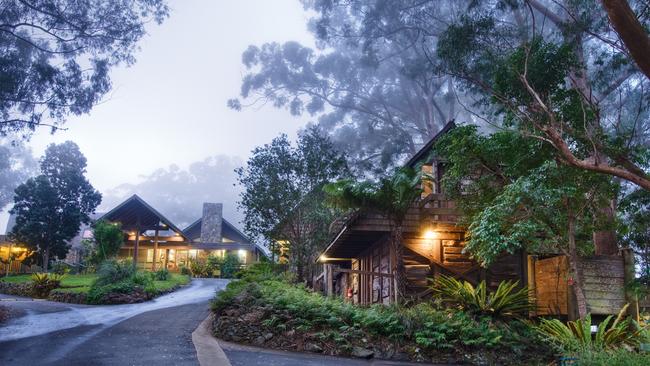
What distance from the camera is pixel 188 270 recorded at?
42000mm

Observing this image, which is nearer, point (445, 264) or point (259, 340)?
point (259, 340)

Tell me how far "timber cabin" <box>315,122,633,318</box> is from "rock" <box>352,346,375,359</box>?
4617mm

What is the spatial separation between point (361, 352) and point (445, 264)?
22.2ft

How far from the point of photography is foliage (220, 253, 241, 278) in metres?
43.5

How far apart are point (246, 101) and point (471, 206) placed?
127 ft

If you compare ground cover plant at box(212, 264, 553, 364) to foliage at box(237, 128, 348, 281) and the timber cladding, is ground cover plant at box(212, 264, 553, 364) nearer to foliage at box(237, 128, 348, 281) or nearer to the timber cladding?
the timber cladding

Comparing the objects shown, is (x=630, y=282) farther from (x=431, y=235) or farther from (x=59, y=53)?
(x=59, y=53)

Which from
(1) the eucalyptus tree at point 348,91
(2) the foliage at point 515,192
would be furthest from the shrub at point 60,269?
(2) the foliage at point 515,192

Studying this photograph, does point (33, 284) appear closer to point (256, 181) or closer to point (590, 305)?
point (256, 181)

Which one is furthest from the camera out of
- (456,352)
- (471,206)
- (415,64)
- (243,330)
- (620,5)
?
(415,64)

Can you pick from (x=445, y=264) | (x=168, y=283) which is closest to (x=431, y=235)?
(x=445, y=264)

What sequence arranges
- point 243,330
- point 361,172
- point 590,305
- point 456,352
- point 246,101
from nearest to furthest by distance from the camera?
point 456,352 → point 243,330 → point 590,305 → point 361,172 → point 246,101

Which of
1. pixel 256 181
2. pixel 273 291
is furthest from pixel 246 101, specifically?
pixel 273 291

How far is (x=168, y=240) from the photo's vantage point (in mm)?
44844
